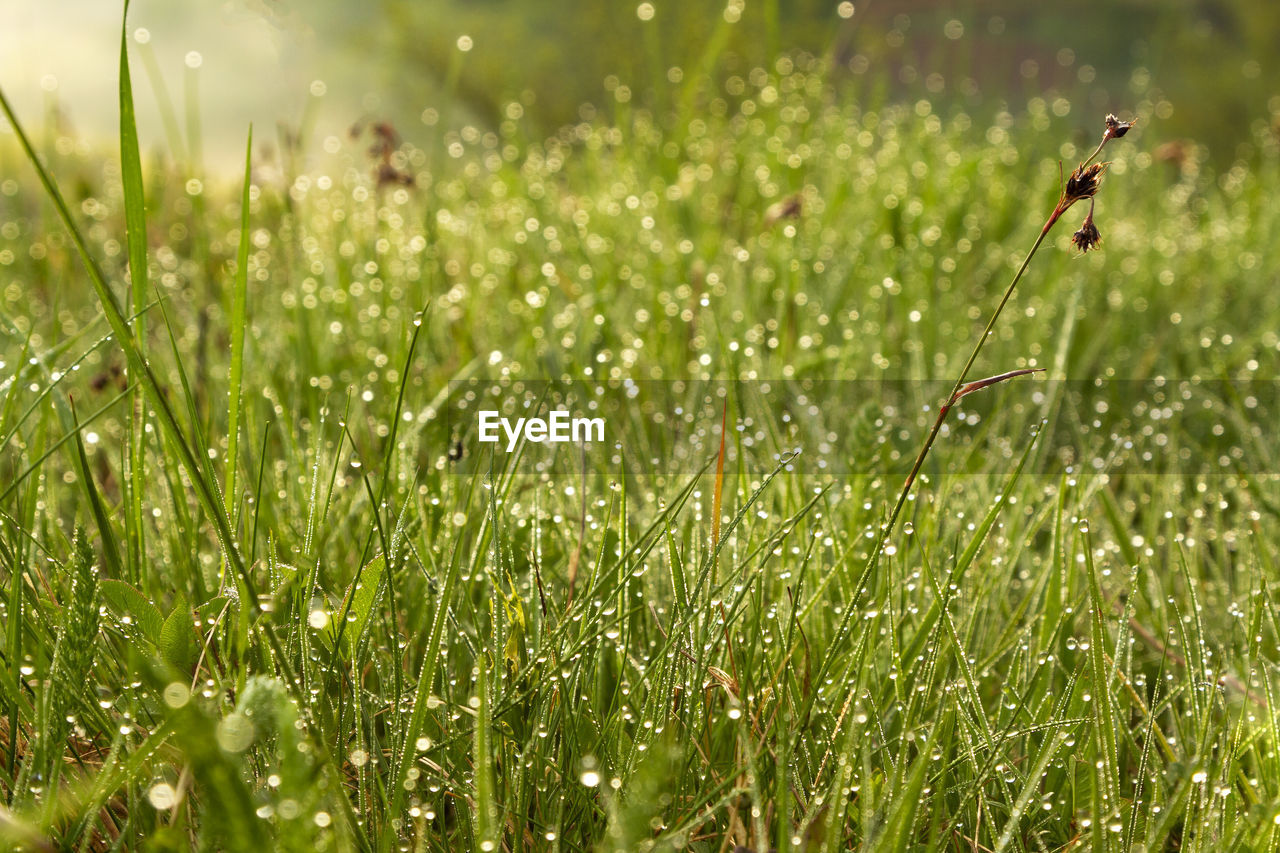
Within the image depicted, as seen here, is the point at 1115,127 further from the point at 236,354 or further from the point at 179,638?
the point at 179,638

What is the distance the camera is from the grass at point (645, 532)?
27.0 inches

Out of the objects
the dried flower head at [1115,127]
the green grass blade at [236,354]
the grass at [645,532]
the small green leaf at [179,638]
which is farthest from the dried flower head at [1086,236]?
the small green leaf at [179,638]

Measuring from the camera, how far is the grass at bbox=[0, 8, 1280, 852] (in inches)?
27.0

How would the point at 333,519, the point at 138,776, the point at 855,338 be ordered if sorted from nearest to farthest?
the point at 138,776 → the point at 333,519 → the point at 855,338

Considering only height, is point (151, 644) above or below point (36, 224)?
below

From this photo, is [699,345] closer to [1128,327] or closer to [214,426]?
[214,426]

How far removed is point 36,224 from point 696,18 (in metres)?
3.35

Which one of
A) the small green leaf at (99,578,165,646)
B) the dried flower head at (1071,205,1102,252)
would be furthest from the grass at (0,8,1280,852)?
the dried flower head at (1071,205,1102,252)

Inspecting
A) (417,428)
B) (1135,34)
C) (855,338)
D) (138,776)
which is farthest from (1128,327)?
(1135,34)

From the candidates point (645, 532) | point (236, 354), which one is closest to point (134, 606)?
point (236, 354)

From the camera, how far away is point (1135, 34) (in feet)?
16.3

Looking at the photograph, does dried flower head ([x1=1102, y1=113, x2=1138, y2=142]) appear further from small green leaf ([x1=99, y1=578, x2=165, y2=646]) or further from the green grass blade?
small green leaf ([x1=99, y1=578, x2=165, y2=646])

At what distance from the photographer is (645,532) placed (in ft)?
2.73

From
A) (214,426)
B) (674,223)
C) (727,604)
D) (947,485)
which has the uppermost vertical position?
(674,223)
